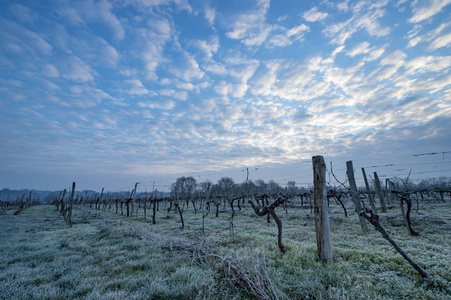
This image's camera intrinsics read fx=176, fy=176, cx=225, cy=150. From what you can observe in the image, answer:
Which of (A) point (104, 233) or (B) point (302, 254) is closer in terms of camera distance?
(B) point (302, 254)

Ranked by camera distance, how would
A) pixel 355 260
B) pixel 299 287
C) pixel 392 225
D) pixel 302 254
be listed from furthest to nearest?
pixel 392 225 < pixel 302 254 < pixel 355 260 < pixel 299 287

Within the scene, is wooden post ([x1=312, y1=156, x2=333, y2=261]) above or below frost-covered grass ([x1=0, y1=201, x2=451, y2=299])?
above

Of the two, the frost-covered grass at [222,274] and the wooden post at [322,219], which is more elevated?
the wooden post at [322,219]

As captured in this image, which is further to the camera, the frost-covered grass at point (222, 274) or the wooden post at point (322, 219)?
the wooden post at point (322, 219)

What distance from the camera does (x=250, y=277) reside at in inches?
144

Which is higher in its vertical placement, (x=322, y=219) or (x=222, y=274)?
(x=322, y=219)

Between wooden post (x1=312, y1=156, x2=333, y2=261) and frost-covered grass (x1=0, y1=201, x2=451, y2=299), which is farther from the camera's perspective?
wooden post (x1=312, y1=156, x2=333, y2=261)

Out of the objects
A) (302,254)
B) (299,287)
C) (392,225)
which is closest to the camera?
(299,287)

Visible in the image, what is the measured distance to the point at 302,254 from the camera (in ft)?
16.7

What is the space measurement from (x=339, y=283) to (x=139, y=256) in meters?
5.63

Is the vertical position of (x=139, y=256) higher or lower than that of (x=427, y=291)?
lower

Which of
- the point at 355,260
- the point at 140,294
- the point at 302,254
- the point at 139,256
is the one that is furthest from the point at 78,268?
the point at 355,260

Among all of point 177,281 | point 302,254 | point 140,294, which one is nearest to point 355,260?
point 302,254

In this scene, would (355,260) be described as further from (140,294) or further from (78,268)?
(78,268)
